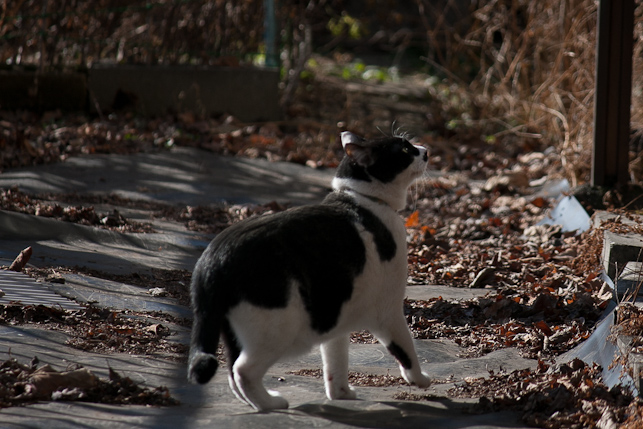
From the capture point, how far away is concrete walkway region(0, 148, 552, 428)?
2.71m

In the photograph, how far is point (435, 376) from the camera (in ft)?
11.4

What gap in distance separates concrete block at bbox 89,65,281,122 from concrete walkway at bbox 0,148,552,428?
2.65m

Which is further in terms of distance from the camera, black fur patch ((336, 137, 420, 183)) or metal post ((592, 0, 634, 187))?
metal post ((592, 0, 634, 187))

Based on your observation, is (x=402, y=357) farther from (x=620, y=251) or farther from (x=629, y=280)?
(x=620, y=251)

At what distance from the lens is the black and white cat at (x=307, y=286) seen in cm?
276

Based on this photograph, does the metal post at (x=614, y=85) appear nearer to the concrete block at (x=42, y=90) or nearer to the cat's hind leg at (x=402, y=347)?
the cat's hind leg at (x=402, y=347)

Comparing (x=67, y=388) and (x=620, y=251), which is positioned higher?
(x=620, y=251)

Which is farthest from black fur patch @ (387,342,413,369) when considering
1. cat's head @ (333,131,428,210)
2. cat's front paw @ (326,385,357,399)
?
cat's head @ (333,131,428,210)

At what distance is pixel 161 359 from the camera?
11.0ft

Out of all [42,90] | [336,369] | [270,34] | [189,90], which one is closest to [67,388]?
[336,369]

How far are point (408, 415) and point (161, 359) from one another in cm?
120

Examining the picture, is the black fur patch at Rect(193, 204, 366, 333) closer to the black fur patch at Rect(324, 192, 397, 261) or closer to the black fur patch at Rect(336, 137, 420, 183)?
the black fur patch at Rect(324, 192, 397, 261)

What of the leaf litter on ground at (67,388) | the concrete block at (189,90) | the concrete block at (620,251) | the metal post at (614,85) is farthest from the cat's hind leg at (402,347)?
the concrete block at (189,90)

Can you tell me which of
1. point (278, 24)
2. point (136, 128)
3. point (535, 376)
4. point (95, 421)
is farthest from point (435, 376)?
point (278, 24)
